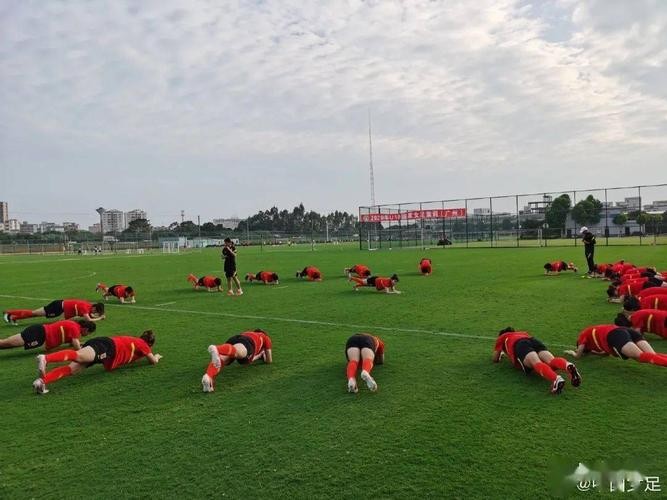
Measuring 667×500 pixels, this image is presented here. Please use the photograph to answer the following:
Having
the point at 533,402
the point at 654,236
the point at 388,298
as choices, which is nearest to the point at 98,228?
the point at 654,236

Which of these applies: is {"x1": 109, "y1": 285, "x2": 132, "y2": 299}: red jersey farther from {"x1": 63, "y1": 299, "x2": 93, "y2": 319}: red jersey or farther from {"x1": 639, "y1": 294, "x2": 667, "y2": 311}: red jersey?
{"x1": 639, "y1": 294, "x2": 667, "y2": 311}: red jersey

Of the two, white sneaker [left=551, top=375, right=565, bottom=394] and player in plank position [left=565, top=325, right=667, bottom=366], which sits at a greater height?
player in plank position [left=565, top=325, right=667, bottom=366]

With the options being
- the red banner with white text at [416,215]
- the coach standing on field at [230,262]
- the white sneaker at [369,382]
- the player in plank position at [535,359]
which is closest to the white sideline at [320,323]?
the player in plank position at [535,359]

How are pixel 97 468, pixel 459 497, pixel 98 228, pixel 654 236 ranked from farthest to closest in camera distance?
pixel 98 228, pixel 654 236, pixel 97 468, pixel 459 497

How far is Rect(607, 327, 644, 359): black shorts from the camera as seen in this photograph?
5.75 metres

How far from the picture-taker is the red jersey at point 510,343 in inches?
234

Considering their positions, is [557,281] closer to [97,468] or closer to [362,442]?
[362,442]

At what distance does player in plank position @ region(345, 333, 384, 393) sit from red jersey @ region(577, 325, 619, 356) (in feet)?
8.28

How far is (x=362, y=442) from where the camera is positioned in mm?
4223

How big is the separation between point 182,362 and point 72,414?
1.98 m

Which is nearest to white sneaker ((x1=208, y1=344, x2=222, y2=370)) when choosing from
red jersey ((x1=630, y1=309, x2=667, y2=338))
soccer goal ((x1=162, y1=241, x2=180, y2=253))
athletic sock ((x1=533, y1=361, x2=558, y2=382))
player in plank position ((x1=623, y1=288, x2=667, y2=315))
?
athletic sock ((x1=533, y1=361, x2=558, y2=382))

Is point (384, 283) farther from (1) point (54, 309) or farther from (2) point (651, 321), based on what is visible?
(1) point (54, 309)

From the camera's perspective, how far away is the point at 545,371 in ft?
17.7

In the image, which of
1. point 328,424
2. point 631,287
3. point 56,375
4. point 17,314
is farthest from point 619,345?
point 17,314
